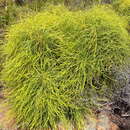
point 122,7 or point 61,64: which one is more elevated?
point 122,7

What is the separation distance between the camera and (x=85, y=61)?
8.02 ft

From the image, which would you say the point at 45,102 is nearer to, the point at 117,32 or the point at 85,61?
the point at 85,61

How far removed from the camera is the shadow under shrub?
226cm

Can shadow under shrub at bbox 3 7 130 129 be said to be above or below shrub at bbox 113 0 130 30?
below

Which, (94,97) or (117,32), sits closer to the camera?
(94,97)

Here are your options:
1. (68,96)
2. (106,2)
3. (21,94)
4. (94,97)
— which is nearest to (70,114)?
(68,96)

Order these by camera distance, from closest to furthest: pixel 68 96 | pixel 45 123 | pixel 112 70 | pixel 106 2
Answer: pixel 45 123 → pixel 68 96 → pixel 112 70 → pixel 106 2

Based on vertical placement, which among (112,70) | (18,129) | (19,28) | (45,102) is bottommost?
(18,129)

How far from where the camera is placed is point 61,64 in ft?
8.00

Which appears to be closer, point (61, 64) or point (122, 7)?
point (61, 64)

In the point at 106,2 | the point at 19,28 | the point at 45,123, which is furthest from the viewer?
the point at 106,2

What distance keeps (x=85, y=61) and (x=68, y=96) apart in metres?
0.45

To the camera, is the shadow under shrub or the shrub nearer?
the shadow under shrub

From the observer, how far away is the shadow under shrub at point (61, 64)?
226 cm
